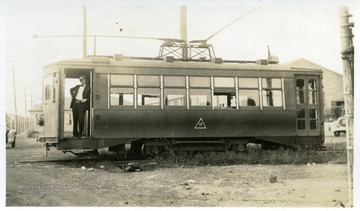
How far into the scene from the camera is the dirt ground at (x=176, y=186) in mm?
8617

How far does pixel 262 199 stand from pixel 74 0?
5.08m

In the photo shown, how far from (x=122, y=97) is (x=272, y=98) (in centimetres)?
346

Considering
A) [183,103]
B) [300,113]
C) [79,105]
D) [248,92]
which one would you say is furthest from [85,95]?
[300,113]

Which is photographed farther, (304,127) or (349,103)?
(304,127)

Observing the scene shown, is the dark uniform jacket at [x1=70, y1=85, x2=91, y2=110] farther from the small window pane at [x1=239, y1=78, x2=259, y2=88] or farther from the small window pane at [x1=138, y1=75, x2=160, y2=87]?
the small window pane at [x1=239, y1=78, x2=259, y2=88]

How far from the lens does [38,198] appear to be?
877 centimetres

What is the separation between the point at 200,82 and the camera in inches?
431

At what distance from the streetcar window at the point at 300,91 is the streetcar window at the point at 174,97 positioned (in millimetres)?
2819

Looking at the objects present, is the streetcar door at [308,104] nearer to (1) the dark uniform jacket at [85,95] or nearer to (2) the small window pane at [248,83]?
(2) the small window pane at [248,83]

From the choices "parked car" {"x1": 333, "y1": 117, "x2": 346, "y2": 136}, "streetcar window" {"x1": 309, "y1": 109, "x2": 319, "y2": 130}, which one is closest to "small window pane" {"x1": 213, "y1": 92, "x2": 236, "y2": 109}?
"streetcar window" {"x1": 309, "y1": 109, "x2": 319, "y2": 130}

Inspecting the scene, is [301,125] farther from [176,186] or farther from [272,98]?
[176,186]

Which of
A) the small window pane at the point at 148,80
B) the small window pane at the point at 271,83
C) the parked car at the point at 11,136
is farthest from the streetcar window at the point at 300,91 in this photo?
the parked car at the point at 11,136

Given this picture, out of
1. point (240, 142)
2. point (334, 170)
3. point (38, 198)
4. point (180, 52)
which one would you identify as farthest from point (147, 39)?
point (334, 170)

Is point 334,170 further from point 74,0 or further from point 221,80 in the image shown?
point 74,0
